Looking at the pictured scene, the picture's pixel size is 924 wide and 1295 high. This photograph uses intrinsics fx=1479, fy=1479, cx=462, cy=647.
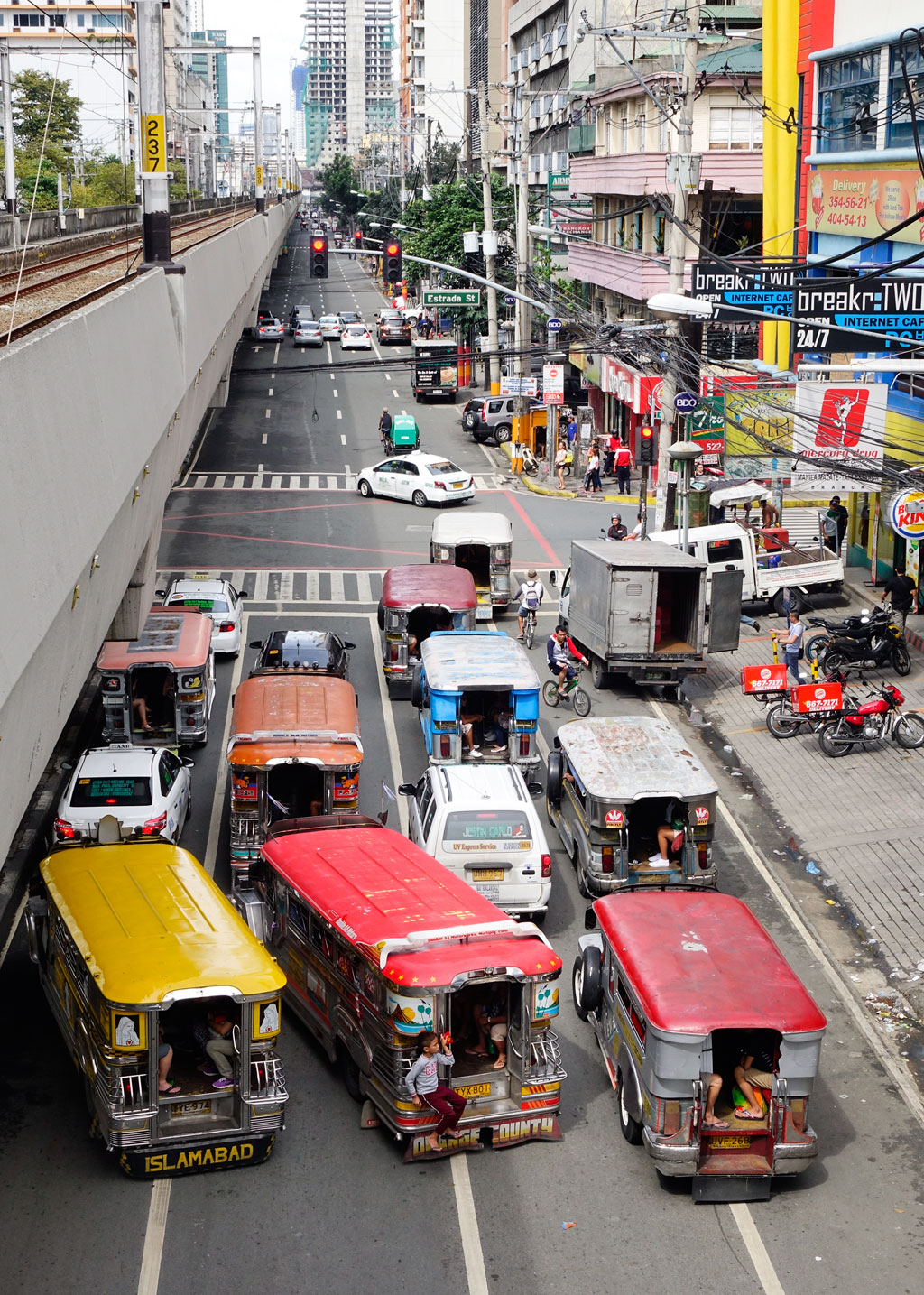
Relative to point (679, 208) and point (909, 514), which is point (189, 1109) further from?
point (679, 208)

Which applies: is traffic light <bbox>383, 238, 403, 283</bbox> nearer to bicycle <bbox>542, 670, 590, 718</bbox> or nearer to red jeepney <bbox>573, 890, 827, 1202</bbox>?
bicycle <bbox>542, 670, 590, 718</bbox>

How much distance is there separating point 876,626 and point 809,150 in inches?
511

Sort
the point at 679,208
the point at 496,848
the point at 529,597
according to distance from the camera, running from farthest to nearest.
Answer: the point at 529,597
the point at 679,208
the point at 496,848

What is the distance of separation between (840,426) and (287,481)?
24.6 meters

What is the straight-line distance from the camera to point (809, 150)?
33.9m

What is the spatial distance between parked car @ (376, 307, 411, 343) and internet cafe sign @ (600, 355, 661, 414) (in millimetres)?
29487

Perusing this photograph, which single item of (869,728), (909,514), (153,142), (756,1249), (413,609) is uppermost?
(153,142)

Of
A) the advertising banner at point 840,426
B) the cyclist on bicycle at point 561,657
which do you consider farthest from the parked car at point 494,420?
the cyclist on bicycle at point 561,657

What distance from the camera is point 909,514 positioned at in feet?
84.4

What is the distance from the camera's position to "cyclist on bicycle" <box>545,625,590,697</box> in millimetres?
26406

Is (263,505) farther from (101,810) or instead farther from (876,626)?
(101,810)

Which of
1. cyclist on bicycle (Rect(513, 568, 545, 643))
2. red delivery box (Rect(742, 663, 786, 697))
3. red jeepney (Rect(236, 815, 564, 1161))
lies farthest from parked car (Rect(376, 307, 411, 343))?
red jeepney (Rect(236, 815, 564, 1161))

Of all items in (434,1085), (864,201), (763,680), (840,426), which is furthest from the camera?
(864,201)

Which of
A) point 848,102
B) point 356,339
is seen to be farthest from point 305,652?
point 356,339
